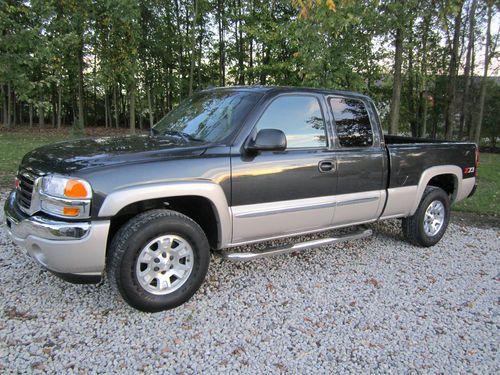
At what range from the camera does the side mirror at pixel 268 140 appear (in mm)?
3307

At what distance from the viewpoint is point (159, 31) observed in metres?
22.0

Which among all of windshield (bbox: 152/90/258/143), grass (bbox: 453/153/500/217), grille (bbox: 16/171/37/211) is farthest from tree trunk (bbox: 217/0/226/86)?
grille (bbox: 16/171/37/211)

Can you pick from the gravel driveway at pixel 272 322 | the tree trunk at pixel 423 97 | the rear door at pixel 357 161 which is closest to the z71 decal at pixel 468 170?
the gravel driveway at pixel 272 322

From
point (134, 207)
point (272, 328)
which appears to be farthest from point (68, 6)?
point (272, 328)

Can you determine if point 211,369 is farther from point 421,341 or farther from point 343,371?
point 421,341

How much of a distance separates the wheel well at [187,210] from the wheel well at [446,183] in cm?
337

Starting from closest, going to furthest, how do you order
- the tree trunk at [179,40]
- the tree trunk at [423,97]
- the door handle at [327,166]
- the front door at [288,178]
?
the front door at [288,178], the door handle at [327,166], the tree trunk at [423,97], the tree trunk at [179,40]

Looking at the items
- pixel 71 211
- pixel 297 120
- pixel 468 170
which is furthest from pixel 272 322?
pixel 468 170

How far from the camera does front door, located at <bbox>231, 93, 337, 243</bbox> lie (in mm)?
3436

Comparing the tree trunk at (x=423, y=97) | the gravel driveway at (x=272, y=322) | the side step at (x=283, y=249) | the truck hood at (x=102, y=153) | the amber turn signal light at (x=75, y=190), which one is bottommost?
the gravel driveway at (x=272, y=322)

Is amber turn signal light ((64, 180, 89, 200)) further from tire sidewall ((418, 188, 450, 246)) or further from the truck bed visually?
tire sidewall ((418, 188, 450, 246))

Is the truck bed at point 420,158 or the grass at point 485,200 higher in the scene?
the truck bed at point 420,158

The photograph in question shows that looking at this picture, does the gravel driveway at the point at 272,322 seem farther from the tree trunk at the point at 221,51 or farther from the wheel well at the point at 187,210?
the tree trunk at the point at 221,51

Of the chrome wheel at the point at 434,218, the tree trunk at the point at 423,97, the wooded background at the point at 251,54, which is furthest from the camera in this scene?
the tree trunk at the point at 423,97
